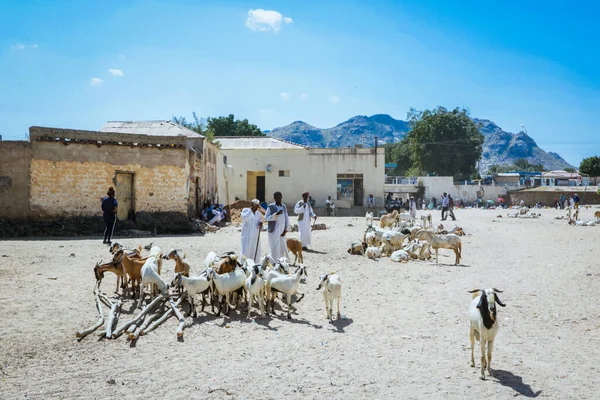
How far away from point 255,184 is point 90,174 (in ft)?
62.3

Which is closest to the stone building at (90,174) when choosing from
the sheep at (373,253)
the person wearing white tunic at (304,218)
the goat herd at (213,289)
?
the person wearing white tunic at (304,218)

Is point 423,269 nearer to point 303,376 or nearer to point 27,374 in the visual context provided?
point 303,376

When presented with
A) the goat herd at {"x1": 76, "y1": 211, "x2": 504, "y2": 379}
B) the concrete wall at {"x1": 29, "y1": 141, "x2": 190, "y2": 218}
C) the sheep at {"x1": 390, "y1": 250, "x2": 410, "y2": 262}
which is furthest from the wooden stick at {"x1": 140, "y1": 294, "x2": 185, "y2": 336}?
the concrete wall at {"x1": 29, "y1": 141, "x2": 190, "y2": 218}

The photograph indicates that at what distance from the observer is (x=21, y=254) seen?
41.0 ft

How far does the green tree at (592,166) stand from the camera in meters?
60.6

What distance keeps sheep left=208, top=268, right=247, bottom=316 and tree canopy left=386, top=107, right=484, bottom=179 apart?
61115mm

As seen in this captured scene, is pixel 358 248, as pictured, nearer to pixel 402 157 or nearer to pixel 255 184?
pixel 255 184

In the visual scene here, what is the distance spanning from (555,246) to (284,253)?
416 inches

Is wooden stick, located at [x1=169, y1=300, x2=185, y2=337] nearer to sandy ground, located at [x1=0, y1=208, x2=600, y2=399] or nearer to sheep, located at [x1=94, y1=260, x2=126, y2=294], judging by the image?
sandy ground, located at [x1=0, y1=208, x2=600, y2=399]

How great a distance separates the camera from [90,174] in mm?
17906

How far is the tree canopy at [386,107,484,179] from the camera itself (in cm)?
6575

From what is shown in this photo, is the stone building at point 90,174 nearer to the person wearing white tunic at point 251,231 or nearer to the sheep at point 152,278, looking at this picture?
the person wearing white tunic at point 251,231

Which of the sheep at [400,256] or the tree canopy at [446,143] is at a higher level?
the tree canopy at [446,143]

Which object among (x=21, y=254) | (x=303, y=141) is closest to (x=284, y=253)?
(x=21, y=254)
